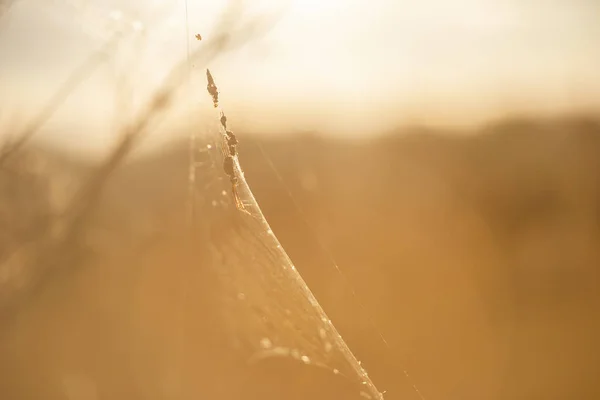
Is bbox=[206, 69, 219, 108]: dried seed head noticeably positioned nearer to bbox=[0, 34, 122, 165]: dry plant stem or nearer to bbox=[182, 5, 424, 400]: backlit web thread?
bbox=[182, 5, 424, 400]: backlit web thread

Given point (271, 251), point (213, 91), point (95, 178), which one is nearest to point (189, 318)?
point (271, 251)

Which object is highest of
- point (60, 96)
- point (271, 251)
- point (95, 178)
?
point (60, 96)

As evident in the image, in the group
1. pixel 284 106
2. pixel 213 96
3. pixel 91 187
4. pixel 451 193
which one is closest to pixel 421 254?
pixel 451 193

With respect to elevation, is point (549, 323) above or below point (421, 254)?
below

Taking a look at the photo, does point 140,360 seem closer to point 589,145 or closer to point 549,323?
point 549,323

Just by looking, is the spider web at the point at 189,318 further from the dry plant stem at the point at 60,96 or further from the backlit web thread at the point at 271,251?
the dry plant stem at the point at 60,96

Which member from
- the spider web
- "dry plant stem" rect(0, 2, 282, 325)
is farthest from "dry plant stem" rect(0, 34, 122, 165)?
the spider web

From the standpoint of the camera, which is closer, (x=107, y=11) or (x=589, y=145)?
(x=107, y=11)

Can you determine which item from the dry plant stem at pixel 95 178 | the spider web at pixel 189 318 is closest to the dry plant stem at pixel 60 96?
the dry plant stem at pixel 95 178

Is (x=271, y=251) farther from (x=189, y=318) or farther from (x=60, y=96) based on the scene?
(x=60, y=96)
